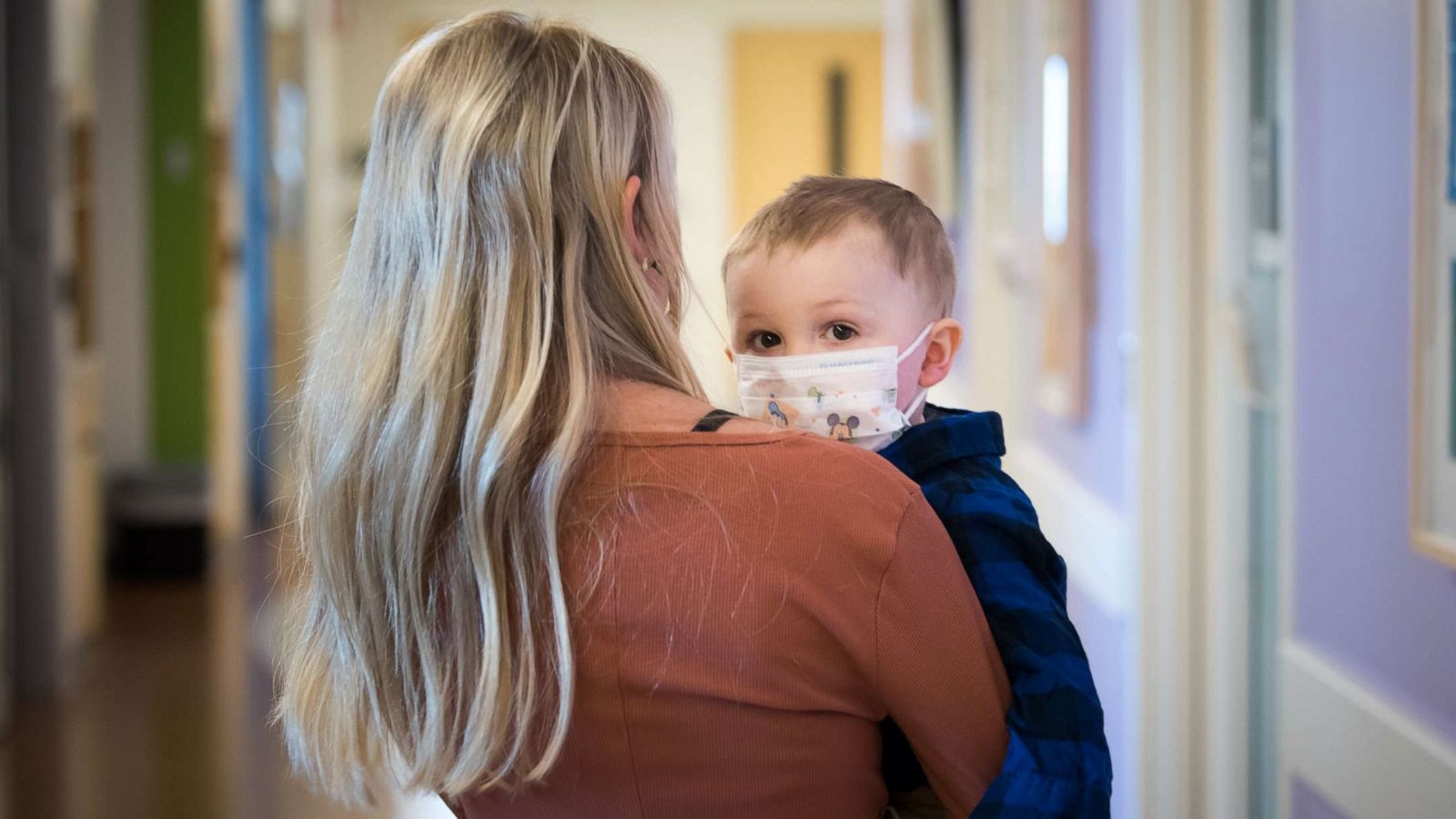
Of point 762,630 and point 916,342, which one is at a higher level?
point 916,342

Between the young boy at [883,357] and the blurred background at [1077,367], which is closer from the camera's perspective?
the young boy at [883,357]

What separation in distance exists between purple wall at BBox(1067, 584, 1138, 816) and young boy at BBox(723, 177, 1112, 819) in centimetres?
142

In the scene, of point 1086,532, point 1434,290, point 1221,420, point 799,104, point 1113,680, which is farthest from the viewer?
point 799,104

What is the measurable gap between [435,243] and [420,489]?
178 mm

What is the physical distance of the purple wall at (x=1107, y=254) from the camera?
2758 millimetres

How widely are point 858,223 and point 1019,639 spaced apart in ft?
1.31

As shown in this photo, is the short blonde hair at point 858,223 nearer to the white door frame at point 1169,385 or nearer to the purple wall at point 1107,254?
the white door frame at point 1169,385

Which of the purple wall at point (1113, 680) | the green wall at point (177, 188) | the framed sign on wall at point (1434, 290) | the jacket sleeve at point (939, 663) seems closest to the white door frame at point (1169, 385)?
the purple wall at point (1113, 680)

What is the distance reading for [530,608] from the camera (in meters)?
1.05

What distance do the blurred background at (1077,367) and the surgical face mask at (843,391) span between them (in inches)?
6.8

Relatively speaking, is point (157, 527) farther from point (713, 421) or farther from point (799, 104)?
point (799, 104)

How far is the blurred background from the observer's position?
5.07 ft

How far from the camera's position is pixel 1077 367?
3051 millimetres

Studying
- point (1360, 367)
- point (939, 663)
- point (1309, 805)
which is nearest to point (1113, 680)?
point (1309, 805)
